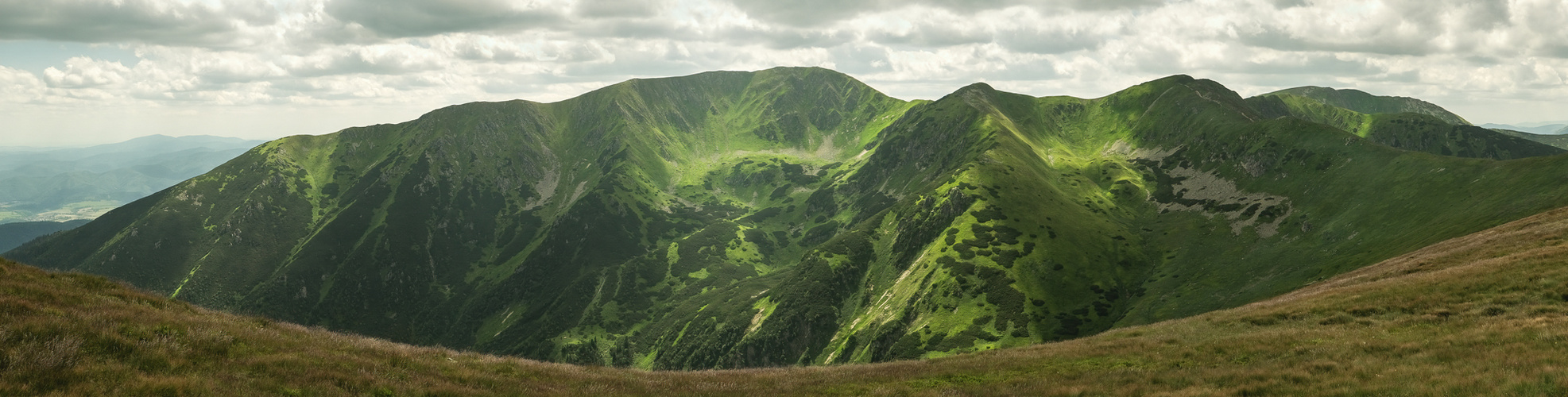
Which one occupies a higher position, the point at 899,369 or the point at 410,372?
the point at 410,372

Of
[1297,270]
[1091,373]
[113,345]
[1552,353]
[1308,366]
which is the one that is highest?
[113,345]

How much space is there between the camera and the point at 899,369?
1496 inches

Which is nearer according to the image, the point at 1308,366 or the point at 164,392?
the point at 164,392

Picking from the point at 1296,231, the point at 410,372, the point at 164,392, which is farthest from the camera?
the point at 1296,231

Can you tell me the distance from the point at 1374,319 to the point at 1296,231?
152 m

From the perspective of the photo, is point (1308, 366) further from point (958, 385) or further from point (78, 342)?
point (78, 342)

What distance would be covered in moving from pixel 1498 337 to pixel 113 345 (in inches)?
1931

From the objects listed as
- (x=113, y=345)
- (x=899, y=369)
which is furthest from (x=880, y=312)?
(x=113, y=345)

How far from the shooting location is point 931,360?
43.0 m

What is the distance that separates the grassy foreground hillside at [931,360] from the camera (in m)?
17.6

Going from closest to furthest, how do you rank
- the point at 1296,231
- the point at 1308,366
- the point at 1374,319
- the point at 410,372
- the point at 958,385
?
the point at 410,372
the point at 1308,366
the point at 958,385
the point at 1374,319
the point at 1296,231

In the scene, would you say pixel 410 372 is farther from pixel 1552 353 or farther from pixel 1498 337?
pixel 1498 337

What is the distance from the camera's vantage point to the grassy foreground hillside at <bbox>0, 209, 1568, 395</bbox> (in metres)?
17.6

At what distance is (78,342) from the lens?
17094 mm
